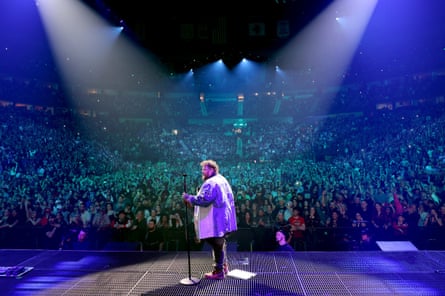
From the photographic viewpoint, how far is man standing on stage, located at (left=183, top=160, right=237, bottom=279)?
10.8 feet

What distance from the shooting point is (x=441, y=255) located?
13.7ft

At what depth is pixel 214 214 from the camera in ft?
11.0

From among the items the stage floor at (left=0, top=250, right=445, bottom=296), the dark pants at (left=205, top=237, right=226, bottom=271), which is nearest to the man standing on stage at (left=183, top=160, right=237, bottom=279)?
the dark pants at (left=205, top=237, right=226, bottom=271)

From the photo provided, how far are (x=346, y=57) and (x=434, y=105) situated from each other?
238 inches

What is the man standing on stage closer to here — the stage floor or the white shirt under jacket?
the white shirt under jacket

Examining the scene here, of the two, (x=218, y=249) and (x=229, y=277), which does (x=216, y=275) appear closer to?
(x=229, y=277)

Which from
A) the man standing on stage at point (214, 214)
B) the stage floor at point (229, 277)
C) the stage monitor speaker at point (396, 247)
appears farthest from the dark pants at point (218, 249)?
the stage monitor speaker at point (396, 247)

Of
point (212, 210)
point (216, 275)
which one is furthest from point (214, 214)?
point (216, 275)

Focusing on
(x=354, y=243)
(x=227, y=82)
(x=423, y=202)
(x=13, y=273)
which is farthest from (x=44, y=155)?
(x=227, y=82)

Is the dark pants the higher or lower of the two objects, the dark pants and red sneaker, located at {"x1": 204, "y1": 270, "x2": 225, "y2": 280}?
→ the higher

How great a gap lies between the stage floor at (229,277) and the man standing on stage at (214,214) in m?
0.27

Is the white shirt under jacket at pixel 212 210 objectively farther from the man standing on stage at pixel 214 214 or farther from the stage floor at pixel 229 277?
the stage floor at pixel 229 277

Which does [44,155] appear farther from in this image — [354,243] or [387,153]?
[387,153]

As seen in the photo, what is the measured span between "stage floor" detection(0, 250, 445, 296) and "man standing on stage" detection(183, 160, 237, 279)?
0.87ft
